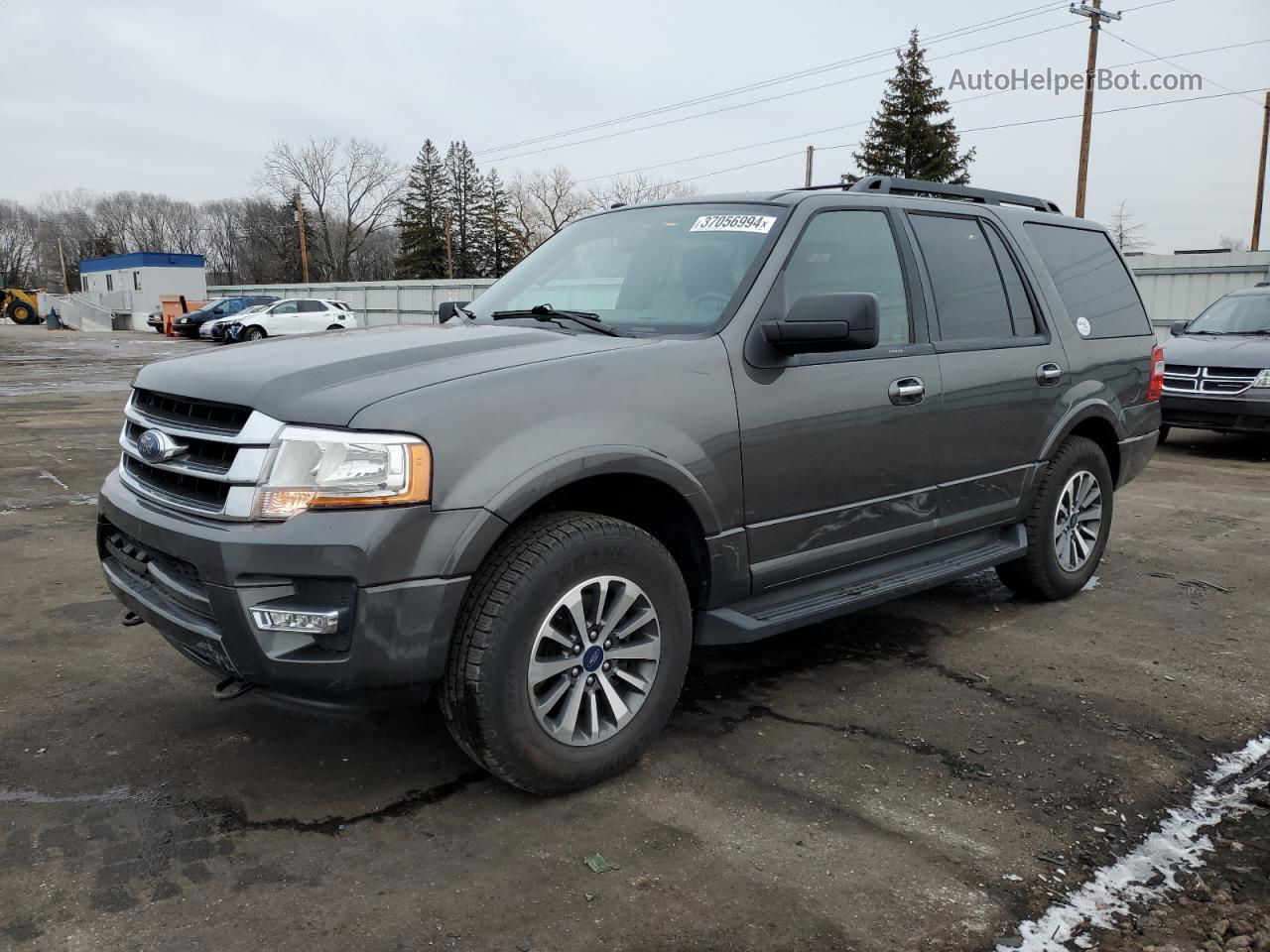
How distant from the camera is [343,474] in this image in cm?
254

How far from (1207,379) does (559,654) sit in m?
9.56

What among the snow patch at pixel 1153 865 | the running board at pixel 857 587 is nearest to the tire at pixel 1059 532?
the running board at pixel 857 587

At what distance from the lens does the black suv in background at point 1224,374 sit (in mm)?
9680

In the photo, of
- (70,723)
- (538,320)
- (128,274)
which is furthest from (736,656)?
(128,274)

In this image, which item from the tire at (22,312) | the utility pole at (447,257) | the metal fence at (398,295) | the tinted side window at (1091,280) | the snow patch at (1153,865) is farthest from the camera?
the utility pole at (447,257)

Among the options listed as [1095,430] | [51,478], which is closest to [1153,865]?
[1095,430]

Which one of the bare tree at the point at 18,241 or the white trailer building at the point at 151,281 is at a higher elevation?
the bare tree at the point at 18,241

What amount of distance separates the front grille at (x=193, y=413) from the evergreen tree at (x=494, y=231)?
2614 inches

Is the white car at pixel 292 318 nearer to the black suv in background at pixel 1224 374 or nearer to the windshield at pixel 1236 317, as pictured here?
the windshield at pixel 1236 317

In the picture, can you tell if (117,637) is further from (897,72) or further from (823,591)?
(897,72)

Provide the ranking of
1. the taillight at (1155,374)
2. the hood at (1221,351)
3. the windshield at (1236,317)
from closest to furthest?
the taillight at (1155,374), the hood at (1221,351), the windshield at (1236,317)

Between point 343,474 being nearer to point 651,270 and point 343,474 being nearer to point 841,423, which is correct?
point 651,270

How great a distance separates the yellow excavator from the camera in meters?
53.3

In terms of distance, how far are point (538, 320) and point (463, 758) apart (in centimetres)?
159
